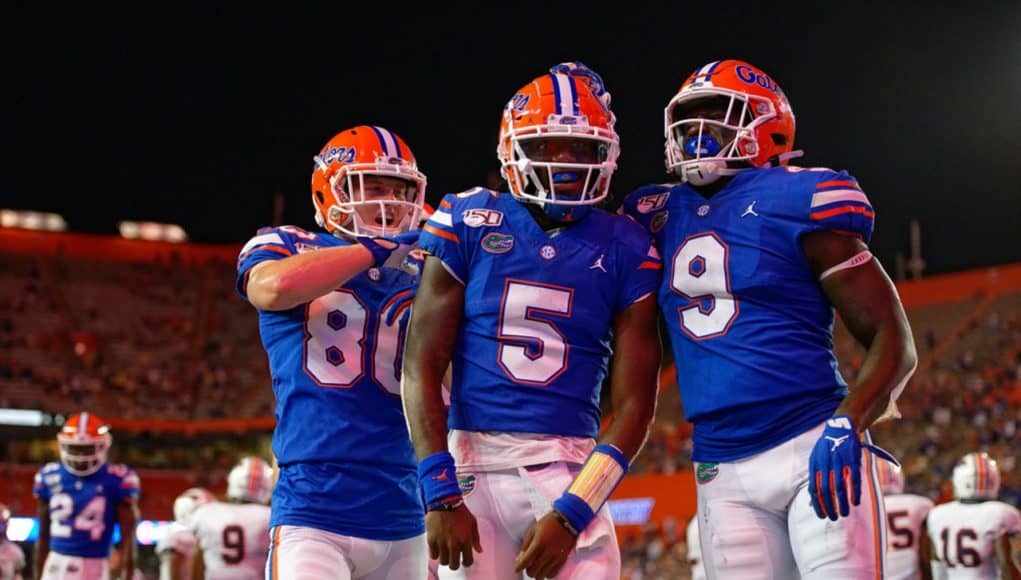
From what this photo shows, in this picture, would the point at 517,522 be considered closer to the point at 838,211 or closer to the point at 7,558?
the point at 838,211

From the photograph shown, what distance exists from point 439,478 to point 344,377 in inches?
45.1

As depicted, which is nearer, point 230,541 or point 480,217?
point 480,217

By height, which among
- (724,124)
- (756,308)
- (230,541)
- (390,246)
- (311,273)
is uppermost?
(724,124)

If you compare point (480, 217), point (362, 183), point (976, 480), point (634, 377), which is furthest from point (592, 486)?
point (976, 480)

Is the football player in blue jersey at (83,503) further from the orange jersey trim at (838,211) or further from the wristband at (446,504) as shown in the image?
the orange jersey trim at (838,211)

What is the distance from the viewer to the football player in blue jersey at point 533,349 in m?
3.56

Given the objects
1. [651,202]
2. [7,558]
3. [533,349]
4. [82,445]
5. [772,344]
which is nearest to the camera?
[533,349]

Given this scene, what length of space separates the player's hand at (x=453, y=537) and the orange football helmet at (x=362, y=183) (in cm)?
157

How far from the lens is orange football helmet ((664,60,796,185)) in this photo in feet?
13.7

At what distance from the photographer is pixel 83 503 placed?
33.9 ft

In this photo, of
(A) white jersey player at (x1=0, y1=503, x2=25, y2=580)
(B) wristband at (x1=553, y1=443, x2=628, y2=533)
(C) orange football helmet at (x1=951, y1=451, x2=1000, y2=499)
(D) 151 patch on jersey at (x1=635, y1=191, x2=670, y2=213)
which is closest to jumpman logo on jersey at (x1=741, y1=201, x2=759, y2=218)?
(D) 151 patch on jersey at (x1=635, y1=191, x2=670, y2=213)

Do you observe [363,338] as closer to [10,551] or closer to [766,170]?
[766,170]

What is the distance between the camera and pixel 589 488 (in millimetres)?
3496

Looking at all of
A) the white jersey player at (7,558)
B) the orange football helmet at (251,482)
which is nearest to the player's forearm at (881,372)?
the orange football helmet at (251,482)
